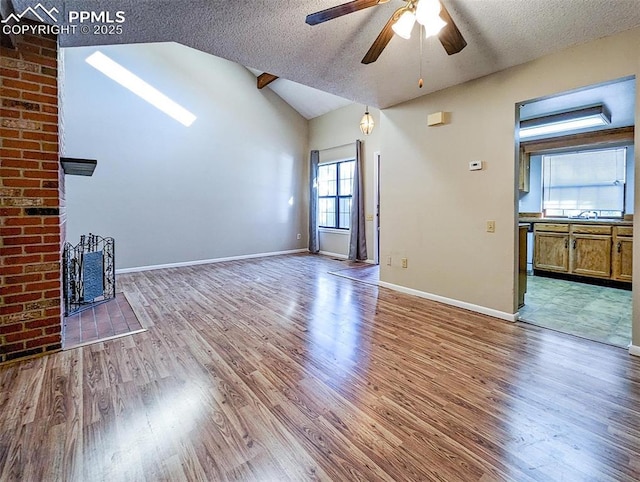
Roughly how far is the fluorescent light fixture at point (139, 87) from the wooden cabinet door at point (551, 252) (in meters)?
6.51

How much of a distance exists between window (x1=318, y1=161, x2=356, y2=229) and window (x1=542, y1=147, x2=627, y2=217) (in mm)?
3633

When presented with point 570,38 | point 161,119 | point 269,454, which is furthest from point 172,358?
point 161,119

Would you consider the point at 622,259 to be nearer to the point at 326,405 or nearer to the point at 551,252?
the point at 551,252

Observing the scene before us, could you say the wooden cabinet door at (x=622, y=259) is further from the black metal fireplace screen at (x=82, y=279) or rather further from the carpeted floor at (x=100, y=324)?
the black metal fireplace screen at (x=82, y=279)

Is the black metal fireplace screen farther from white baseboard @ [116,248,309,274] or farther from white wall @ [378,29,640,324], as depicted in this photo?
white wall @ [378,29,640,324]

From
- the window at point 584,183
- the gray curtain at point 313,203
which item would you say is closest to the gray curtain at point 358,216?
the gray curtain at point 313,203

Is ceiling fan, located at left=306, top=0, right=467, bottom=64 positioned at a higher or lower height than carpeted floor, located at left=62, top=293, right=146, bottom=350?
higher

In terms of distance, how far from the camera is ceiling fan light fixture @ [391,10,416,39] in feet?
6.06

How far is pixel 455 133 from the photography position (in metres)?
3.51

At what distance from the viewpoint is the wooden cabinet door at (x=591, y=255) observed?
4.29 meters

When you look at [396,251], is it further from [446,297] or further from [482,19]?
[482,19]

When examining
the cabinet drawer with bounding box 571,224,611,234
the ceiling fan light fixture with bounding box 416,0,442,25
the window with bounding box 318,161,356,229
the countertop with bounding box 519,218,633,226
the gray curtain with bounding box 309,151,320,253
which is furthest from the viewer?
the gray curtain with bounding box 309,151,320,253

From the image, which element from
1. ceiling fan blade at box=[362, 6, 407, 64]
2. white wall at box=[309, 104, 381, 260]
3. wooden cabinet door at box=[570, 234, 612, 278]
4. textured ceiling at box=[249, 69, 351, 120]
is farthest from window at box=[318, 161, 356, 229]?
ceiling fan blade at box=[362, 6, 407, 64]

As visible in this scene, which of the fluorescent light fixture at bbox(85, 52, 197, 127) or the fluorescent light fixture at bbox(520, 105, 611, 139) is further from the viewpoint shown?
the fluorescent light fixture at bbox(85, 52, 197, 127)
